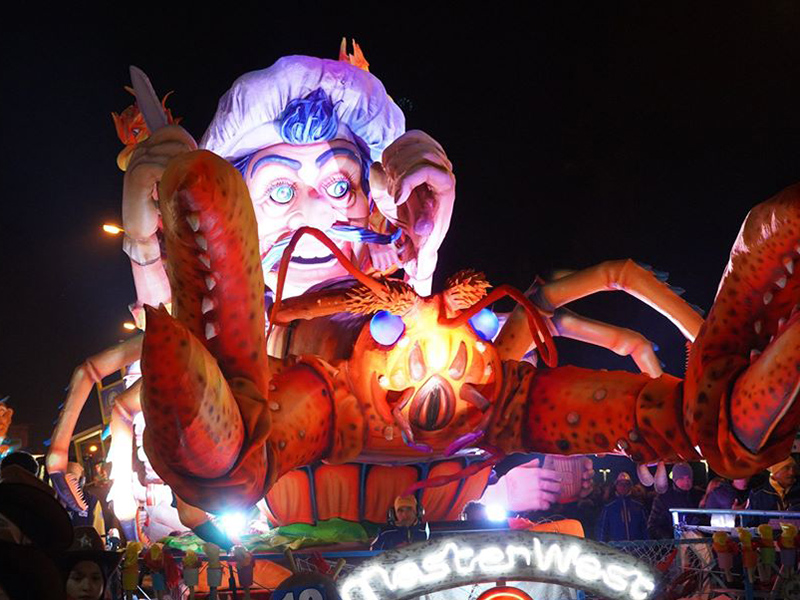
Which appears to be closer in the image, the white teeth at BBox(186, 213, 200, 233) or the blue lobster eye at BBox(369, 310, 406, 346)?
the white teeth at BBox(186, 213, 200, 233)

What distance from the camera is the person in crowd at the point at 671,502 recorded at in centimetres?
516

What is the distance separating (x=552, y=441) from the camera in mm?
3078

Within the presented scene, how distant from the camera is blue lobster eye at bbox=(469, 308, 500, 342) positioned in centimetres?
318

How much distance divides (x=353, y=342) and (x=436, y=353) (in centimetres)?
35

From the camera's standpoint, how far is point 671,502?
5266 millimetres

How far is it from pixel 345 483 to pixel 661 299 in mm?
1520

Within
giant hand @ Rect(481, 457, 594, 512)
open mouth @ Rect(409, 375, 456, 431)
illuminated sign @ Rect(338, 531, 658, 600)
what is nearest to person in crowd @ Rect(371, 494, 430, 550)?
open mouth @ Rect(409, 375, 456, 431)

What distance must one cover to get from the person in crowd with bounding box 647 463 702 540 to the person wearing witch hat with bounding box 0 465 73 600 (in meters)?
3.60

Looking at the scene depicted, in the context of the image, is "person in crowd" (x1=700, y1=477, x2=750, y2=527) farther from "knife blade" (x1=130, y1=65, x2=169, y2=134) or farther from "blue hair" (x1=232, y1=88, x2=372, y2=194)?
"knife blade" (x1=130, y1=65, x2=169, y2=134)

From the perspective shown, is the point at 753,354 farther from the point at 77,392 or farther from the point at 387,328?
the point at 77,392

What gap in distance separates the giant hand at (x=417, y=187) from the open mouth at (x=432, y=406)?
64cm

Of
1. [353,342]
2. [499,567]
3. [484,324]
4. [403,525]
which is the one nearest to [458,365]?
[484,324]

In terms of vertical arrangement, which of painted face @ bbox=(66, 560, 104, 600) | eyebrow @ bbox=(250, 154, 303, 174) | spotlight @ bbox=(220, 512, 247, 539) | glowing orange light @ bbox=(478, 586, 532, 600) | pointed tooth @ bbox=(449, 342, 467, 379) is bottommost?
glowing orange light @ bbox=(478, 586, 532, 600)

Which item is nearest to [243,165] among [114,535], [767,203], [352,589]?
[352,589]
